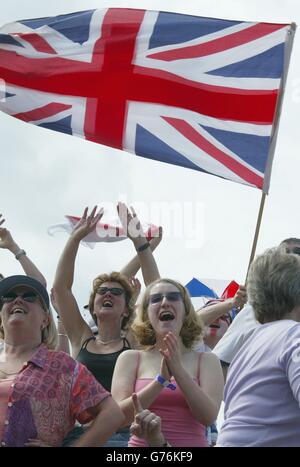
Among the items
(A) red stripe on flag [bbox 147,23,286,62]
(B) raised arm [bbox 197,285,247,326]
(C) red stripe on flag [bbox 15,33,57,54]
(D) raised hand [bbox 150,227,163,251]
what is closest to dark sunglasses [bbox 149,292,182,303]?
(B) raised arm [bbox 197,285,247,326]

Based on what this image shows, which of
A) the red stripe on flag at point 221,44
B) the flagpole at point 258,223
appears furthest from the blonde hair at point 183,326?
the red stripe on flag at point 221,44

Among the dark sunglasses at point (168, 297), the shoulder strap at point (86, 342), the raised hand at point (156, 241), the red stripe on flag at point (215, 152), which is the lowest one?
the shoulder strap at point (86, 342)

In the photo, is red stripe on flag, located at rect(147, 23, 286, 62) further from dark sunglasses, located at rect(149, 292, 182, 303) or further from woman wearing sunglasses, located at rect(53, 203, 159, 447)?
dark sunglasses, located at rect(149, 292, 182, 303)

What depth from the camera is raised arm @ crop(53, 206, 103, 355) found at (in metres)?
6.72

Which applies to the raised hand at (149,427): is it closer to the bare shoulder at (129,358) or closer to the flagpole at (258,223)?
the bare shoulder at (129,358)

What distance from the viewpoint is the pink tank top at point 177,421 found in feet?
17.6

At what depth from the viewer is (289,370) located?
13.1 ft

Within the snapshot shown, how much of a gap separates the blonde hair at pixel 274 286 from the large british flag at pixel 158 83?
12.7ft

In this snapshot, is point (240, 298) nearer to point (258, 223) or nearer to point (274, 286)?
point (258, 223)

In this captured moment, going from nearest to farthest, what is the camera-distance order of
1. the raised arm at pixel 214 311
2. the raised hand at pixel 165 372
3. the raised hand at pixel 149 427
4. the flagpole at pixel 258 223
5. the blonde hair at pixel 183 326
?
the raised hand at pixel 149 427 → the raised hand at pixel 165 372 → the blonde hair at pixel 183 326 → the raised arm at pixel 214 311 → the flagpole at pixel 258 223

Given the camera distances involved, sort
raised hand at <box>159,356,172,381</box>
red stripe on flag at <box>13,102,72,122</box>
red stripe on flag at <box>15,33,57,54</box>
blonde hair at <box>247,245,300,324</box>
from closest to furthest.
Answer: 1. blonde hair at <box>247,245,300,324</box>
2. raised hand at <box>159,356,172,381</box>
3. red stripe on flag at <box>13,102,72,122</box>
4. red stripe on flag at <box>15,33,57,54</box>

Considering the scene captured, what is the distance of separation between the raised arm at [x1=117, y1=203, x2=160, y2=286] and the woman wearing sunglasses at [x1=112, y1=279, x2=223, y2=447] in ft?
4.15

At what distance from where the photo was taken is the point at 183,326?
6.02 metres
